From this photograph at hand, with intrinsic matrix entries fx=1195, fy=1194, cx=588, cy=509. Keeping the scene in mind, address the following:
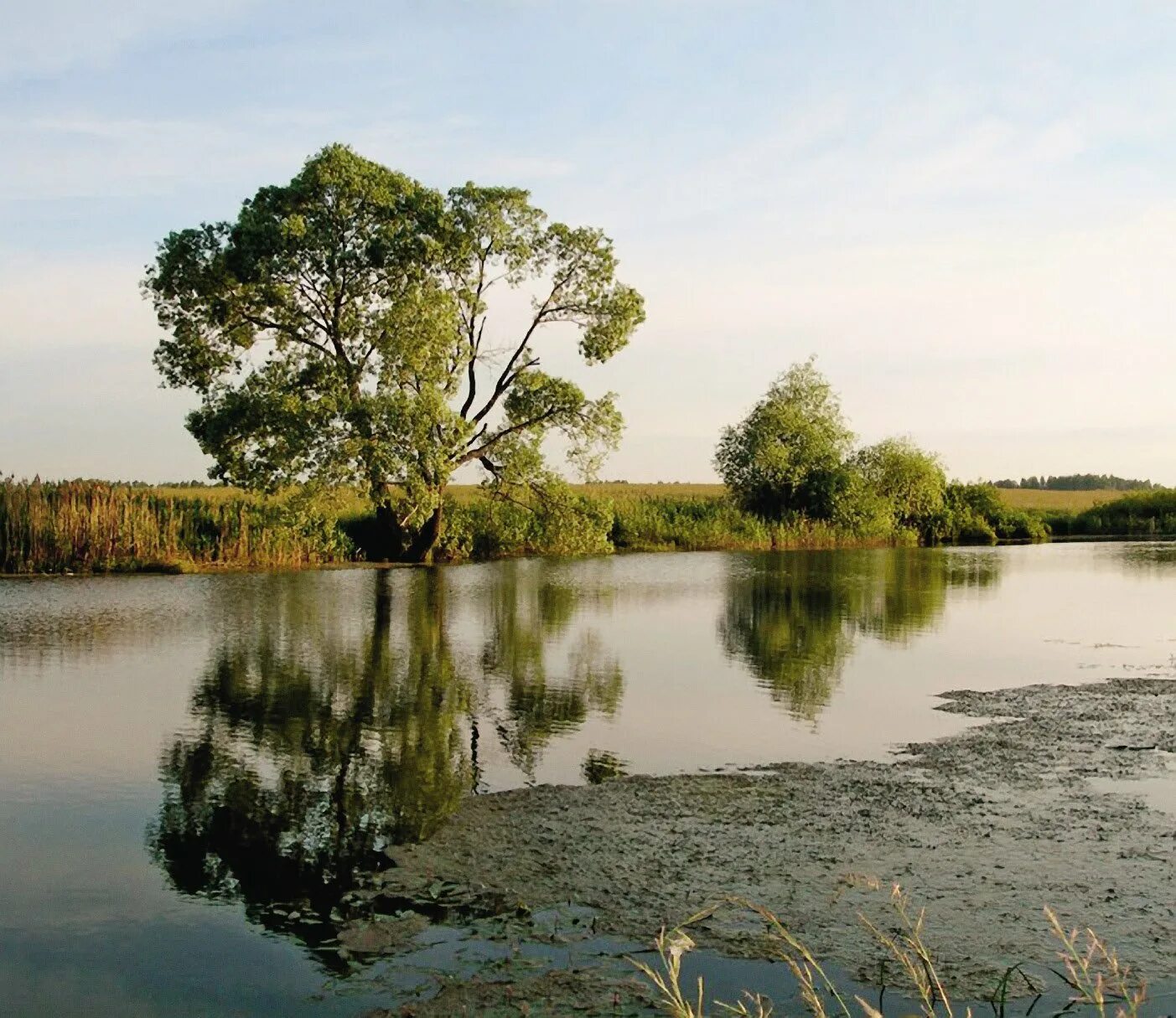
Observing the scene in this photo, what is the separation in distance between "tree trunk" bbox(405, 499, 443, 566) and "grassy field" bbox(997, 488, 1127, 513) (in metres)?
45.2

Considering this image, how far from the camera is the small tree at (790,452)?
57438 mm

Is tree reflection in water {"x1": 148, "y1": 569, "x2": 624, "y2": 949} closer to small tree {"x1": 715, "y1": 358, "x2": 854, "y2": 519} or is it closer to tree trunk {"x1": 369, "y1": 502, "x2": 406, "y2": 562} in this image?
tree trunk {"x1": 369, "y1": 502, "x2": 406, "y2": 562}

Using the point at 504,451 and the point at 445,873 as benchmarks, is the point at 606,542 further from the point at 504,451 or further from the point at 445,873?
the point at 445,873

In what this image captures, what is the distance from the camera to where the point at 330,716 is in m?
12.0

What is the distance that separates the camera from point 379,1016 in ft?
16.4

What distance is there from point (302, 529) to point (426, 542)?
4.83m

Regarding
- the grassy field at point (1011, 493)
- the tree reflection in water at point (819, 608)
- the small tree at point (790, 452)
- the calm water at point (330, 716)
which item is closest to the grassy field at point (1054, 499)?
the grassy field at point (1011, 493)

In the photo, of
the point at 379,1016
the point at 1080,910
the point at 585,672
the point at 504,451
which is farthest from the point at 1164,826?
the point at 504,451

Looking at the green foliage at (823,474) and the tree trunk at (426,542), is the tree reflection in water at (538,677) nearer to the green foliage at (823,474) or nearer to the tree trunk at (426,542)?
the tree trunk at (426,542)

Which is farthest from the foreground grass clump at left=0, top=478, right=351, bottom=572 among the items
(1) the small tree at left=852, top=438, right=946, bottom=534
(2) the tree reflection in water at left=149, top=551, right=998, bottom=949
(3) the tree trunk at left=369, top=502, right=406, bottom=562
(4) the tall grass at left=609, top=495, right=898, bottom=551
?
(1) the small tree at left=852, top=438, right=946, bottom=534

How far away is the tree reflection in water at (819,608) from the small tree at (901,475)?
16.3 metres

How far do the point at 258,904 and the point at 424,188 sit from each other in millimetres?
31026

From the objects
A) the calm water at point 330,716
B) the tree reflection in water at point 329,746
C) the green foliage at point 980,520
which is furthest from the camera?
the green foliage at point 980,520

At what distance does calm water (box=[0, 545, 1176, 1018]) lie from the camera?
6.03 m
